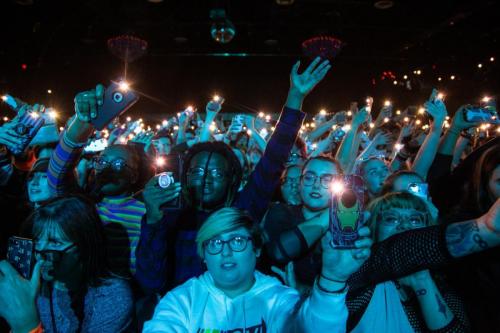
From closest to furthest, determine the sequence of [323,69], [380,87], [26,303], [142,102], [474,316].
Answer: [26,303] < [474,316] < [323,69] < [380,87] < [142,102]

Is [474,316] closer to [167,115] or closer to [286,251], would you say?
[286,251]

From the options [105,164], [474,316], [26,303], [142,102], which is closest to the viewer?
[26,303]

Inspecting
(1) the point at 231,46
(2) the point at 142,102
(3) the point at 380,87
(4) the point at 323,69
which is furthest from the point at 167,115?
(4) the point at 323,69

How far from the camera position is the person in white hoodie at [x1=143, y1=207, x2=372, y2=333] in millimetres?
1284

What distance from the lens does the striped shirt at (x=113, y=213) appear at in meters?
2.34

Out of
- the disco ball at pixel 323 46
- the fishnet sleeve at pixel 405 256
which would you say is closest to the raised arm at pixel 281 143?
the fishnet sleeve at pixel 405 256

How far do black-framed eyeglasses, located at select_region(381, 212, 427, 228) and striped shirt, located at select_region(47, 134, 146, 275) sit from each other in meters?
1.73

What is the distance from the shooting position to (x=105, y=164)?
8.91 feet

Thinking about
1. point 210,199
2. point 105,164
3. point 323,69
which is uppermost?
point 323,69

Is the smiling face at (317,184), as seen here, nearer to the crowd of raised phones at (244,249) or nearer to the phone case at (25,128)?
the crowd of raised phones at (244,249)

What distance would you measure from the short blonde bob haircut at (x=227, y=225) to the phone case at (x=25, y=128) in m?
1.66

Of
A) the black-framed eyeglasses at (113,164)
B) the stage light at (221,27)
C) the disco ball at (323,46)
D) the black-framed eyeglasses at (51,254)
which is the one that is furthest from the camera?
the disco ball at (323,46)

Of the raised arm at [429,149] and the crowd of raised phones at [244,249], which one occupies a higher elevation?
the raised arm at [429,149]

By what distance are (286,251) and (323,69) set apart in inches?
47.2
